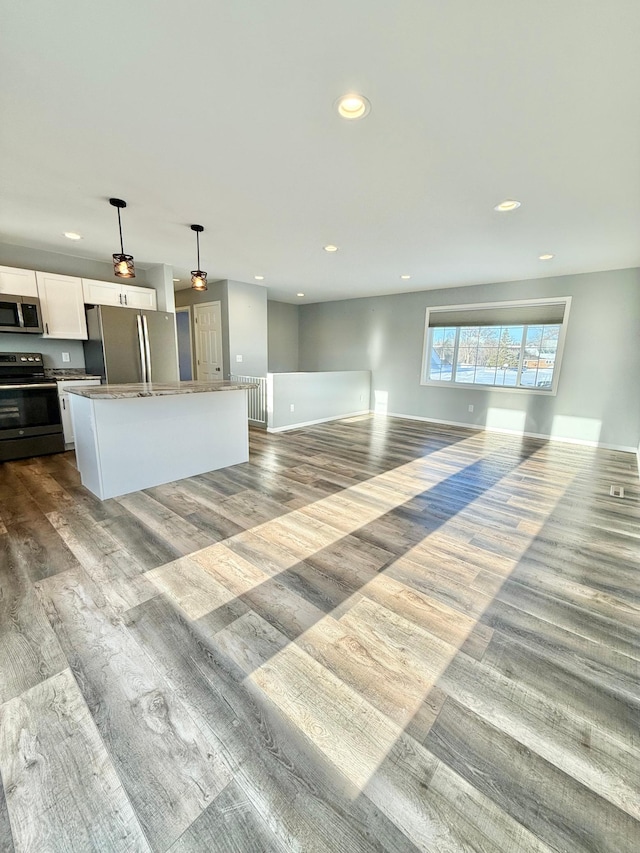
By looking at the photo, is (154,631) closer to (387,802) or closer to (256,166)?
(387,802)

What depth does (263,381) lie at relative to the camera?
5.95 metres

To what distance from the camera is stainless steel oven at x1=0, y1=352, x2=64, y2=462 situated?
4.10 m

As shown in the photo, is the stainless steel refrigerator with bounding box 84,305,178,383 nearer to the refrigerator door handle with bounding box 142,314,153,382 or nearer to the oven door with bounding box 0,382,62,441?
the refrigerator door handle with bounding box 142,314,153,382

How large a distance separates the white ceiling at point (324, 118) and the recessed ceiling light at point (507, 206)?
0.25 ft

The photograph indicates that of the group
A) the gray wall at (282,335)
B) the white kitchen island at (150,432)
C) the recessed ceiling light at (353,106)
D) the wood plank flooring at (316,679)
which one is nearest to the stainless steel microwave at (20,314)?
the white kitchen island at (150,432)

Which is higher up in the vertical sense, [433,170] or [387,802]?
[433,170]

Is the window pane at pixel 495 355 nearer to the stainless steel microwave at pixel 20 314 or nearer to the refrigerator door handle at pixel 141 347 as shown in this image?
the refrigerator door handle at pixel 141 347

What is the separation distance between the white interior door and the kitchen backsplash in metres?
2.24

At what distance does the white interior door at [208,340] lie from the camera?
6629 mm

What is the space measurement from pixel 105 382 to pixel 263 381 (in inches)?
91.4

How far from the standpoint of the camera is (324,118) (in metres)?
1.89

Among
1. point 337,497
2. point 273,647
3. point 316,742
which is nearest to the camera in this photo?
point 316,742

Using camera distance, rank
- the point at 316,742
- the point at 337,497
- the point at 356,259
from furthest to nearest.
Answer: the point at 356,259 < the point at 337,497 < the point at 316,742

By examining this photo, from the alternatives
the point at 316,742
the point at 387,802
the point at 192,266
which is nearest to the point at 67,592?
the point at 316,742
